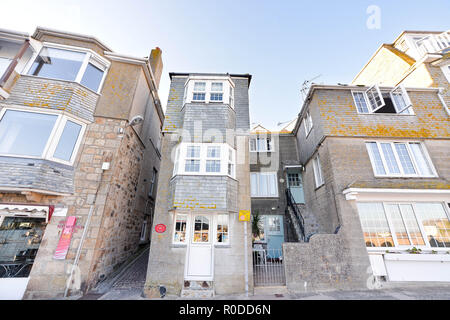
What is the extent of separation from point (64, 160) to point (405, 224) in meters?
14.7

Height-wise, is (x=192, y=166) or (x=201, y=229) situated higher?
(x=192, y=166)

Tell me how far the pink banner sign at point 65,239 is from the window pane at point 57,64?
6468 millimetres

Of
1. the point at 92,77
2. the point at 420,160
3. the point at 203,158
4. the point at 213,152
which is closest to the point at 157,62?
the point at 92,77

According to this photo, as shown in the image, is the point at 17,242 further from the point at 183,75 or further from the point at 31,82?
the point at 183,75

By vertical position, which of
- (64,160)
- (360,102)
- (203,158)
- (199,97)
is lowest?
(64,160)

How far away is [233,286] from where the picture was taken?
251 inches

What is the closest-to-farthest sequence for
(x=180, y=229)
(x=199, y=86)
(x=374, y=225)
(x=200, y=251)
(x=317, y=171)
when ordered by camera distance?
(x=200, y=251), (x=180, y=229), (x=374, y=225), (x=199, y=86), (x=317, y=171)

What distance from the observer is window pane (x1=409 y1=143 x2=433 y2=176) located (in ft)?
27.6

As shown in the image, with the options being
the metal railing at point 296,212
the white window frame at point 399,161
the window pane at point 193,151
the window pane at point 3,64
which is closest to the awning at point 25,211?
the window pane at point 193,151

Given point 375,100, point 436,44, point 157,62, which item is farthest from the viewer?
point 157,62

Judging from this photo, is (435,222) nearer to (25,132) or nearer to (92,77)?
(92,77)

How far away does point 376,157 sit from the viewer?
28.4ft

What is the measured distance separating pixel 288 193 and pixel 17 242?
13675mm

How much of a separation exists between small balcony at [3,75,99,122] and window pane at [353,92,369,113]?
1386cm
